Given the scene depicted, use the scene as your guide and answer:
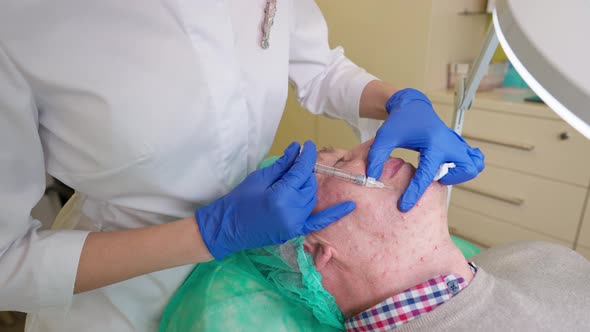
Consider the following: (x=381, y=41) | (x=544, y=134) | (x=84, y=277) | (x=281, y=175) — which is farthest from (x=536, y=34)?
(x=381, y=41)

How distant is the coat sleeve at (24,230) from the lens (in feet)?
2.11

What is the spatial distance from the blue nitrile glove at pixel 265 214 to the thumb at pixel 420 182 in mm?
109

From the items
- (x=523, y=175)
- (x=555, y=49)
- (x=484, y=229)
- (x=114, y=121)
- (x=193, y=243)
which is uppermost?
(x=555, y=49)

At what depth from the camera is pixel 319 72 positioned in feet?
4.17

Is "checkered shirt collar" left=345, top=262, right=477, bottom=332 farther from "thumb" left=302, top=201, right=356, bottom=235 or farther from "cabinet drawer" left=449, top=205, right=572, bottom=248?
"cabinet drawer" left=449, top=205, right=572, bottom=248

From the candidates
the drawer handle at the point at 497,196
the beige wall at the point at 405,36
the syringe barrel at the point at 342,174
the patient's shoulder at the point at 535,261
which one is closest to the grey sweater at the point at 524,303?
the patient's shoulder at the point at 535,261

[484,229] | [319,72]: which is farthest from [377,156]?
[484,229]

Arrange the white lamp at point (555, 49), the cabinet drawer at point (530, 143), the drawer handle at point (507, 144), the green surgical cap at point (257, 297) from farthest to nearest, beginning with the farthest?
the drawer handle at point (507, 144) → the cabinet drawer at point (530, 143) → the green surgical cap at point (257, 297) → the white lamp at point (555, 49)

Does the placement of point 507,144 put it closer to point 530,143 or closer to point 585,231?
point 530,143

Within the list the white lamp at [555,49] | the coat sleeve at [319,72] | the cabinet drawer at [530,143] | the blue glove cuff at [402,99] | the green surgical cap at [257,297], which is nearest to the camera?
the white lamp at [555,49]

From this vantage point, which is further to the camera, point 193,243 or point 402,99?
point 402,99

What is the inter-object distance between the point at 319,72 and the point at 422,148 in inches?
19.5

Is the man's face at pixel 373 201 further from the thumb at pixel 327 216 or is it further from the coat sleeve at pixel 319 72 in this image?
the coat sleeve at pixel 319 72

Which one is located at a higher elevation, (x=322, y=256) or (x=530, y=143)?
(x=322, y=256)
